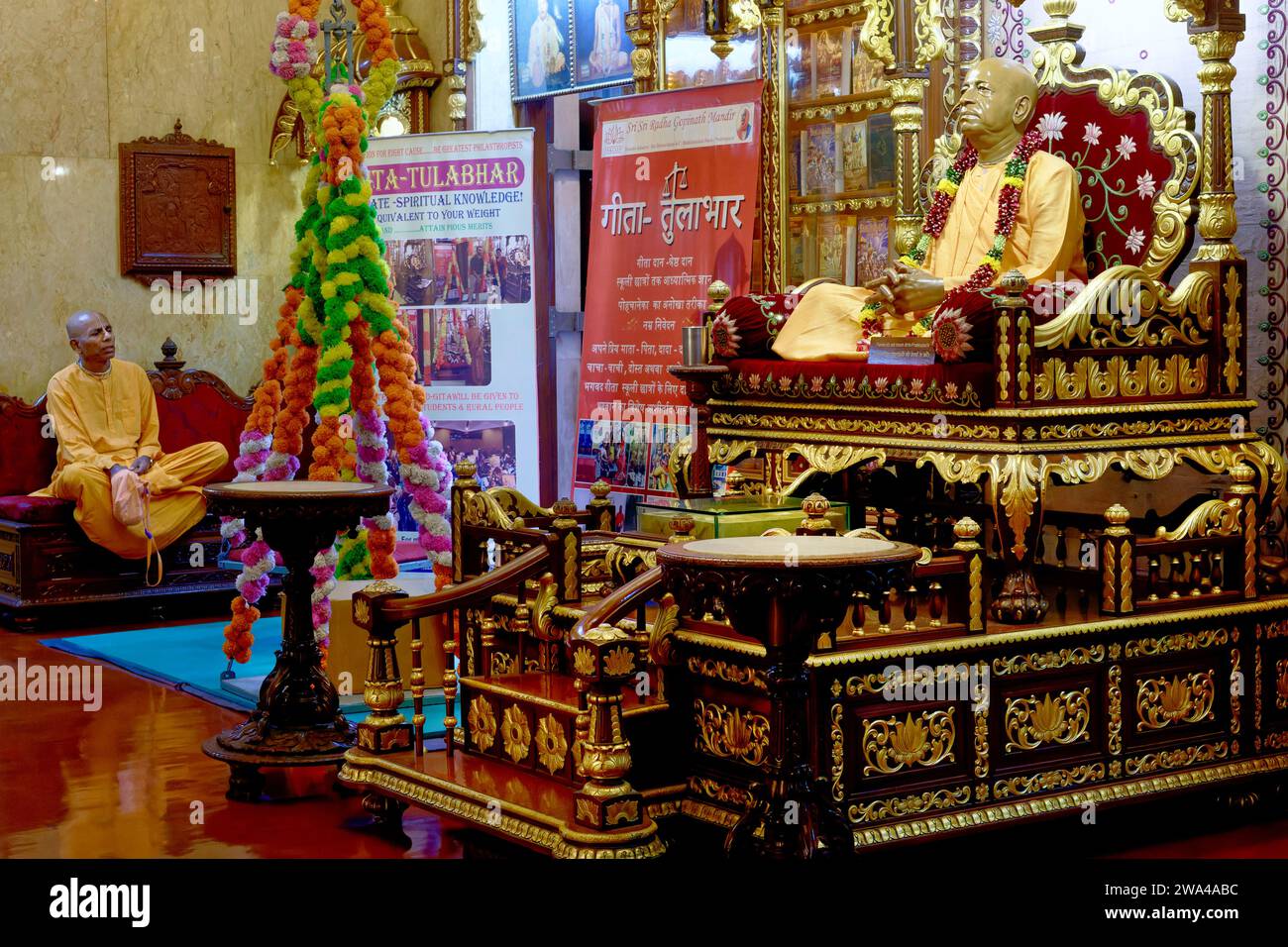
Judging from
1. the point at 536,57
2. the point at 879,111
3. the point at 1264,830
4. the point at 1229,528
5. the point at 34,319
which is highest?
the point at 536,57

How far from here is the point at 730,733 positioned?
14.3 ft

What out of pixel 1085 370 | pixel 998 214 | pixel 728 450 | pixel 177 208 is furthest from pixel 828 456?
pixel 177 208

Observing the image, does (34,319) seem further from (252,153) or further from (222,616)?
(222,616)

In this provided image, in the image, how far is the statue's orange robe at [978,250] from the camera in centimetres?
557

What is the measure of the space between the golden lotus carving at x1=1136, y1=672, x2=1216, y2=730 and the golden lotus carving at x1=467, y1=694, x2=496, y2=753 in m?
1.78

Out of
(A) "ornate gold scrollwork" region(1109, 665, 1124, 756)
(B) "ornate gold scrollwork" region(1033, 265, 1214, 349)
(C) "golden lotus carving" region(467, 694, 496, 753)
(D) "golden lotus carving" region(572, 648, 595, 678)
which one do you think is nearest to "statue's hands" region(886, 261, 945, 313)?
(B) "ornate gold scrollwork" region(1033, 265, 1214, 349)

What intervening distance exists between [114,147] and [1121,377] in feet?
23.7

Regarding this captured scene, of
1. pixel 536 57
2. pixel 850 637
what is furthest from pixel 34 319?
pixel 850 637

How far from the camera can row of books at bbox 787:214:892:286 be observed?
7227 mm

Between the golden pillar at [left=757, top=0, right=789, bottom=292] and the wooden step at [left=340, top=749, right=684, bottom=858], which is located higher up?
the golden pillar at [left=757, top=0, right=789, bottom=292]

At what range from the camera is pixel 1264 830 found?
481 centimetres

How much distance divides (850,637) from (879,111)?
3.55m

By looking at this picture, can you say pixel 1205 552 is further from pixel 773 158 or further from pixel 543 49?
pixel 543 49

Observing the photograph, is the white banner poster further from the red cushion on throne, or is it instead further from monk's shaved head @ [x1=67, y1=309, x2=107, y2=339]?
the red cushion on throne
